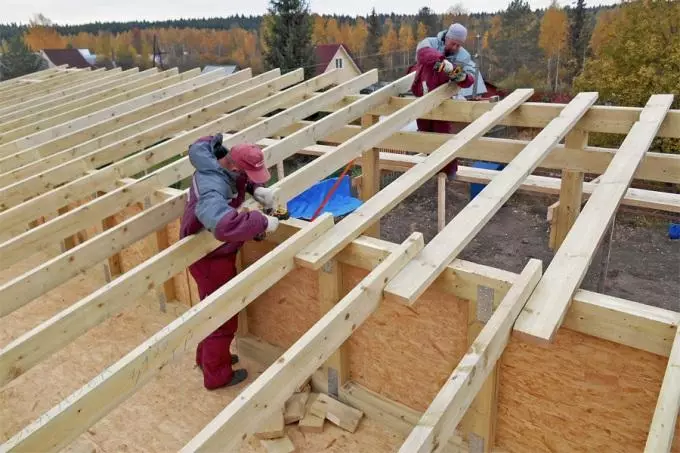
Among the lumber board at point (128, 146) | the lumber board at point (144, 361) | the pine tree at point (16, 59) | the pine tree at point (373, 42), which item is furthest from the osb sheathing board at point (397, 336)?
the pine tree at point (16, 59)

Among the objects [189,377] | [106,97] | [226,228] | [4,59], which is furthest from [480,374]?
[4,59]

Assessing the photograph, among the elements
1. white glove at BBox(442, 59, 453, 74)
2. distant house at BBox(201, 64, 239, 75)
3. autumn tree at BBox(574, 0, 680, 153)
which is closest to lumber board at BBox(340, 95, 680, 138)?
white glove at BBox(442, 59, 453, 74)

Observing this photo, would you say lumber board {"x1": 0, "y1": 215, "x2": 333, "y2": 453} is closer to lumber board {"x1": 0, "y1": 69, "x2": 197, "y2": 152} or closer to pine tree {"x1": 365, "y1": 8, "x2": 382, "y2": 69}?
lumber board {"x1": 0, "y1": 69, "x2": 197, "y2": 152}

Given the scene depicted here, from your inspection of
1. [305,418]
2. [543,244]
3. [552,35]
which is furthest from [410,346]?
[552,35]

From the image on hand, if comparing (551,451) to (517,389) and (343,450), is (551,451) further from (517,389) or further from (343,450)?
(343,450)

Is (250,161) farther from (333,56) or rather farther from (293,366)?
(333,56)

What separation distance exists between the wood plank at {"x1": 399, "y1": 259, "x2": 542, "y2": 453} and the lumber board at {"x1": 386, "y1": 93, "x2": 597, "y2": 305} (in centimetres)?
45

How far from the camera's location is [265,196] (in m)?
3.99

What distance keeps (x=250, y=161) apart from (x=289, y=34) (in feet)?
98.3

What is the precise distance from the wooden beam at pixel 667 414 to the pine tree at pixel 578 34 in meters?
39.8

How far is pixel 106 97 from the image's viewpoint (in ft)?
26.1

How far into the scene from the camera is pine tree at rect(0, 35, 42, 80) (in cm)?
4731

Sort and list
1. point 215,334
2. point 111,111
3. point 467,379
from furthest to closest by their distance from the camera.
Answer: point 111,111, point 215,334, point 467,379

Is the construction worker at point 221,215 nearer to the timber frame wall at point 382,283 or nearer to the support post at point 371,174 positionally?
the timber frame wall at point 382,283
